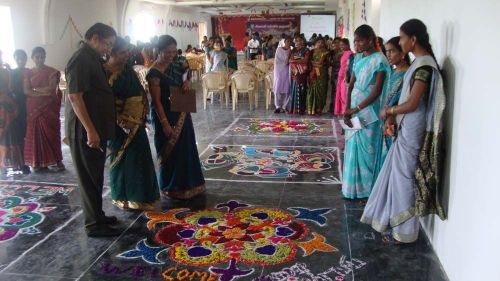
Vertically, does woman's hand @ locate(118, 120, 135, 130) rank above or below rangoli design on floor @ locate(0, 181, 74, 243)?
above

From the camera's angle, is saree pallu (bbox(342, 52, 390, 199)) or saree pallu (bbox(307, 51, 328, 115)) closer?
saree pallu (bbox(342, 52, 390, 199))

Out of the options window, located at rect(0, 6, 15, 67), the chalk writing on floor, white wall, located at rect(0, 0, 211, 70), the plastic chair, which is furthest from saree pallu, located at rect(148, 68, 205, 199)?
the plastic chair

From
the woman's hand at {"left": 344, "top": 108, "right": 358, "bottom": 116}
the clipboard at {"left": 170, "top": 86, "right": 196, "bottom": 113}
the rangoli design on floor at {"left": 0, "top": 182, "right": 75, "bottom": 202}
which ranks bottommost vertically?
the rangoli design on floor at {"left": 0, "top": 182, "right": 75, "bottom": 202}

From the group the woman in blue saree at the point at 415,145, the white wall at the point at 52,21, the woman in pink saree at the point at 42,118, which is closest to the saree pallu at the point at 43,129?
the woman in pink saree at the point at 42,118

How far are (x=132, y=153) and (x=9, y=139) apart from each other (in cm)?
196

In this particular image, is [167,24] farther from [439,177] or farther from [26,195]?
[439,177]

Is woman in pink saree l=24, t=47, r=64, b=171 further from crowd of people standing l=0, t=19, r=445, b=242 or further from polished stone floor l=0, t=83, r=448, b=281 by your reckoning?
polished stone floor l=0, t=83, r=448, b=281

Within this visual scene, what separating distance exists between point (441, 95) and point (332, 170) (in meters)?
2.24

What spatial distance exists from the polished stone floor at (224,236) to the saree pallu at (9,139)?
0.66ft

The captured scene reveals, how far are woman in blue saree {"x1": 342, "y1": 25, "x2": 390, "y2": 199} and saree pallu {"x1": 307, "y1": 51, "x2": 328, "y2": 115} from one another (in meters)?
3.89

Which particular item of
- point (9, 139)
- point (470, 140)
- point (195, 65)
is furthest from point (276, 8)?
point (470, 140)

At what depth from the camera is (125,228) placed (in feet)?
10.9

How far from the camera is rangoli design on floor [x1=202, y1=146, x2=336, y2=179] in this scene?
4.68 meters

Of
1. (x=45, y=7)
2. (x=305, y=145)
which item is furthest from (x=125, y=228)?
(x=45, y=7)
